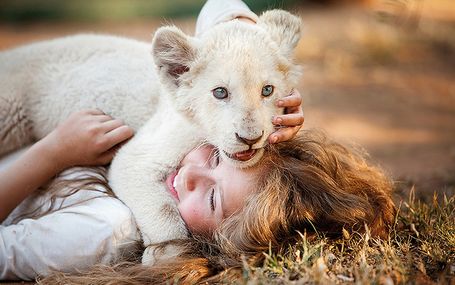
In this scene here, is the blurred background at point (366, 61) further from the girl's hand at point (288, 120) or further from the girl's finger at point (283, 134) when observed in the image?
the girl's finger at point (283, 134)

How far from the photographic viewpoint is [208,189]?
3.40 m

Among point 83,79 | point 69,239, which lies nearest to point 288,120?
point 69,239

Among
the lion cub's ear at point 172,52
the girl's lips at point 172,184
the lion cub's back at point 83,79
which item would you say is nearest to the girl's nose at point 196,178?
the girl's lips at point 172,184

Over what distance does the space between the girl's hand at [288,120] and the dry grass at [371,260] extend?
1.76 ft

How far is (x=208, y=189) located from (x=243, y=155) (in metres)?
0.37

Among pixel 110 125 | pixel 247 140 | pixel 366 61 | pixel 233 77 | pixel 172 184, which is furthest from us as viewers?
pixel 366 61

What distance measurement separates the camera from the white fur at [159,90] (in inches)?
124

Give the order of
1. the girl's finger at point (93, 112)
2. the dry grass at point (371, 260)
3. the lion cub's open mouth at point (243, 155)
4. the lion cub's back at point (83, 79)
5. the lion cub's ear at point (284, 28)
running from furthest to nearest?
the lion cub's back at point (83, 79)
the girl's finger at point (93, 112)
the lion cub's ear at point (284, 28)
the lion cub's open mouth at point (243, 155)
the dry grass at point (371, 260)

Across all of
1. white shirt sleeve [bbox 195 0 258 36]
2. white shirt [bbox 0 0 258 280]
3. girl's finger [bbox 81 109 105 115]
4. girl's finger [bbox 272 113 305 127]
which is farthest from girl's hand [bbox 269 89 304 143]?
girl's finger [bbox 81 109 105 115]

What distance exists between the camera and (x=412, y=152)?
6.40m

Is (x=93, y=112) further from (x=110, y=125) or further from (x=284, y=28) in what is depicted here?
(x=284, y=28)

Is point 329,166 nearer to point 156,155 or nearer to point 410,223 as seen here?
point 410,223

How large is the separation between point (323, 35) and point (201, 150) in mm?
7498

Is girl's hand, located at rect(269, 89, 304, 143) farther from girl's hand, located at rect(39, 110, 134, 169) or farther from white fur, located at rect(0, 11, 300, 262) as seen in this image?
girl's hand, located at rect(39, 110, 134, 169)
